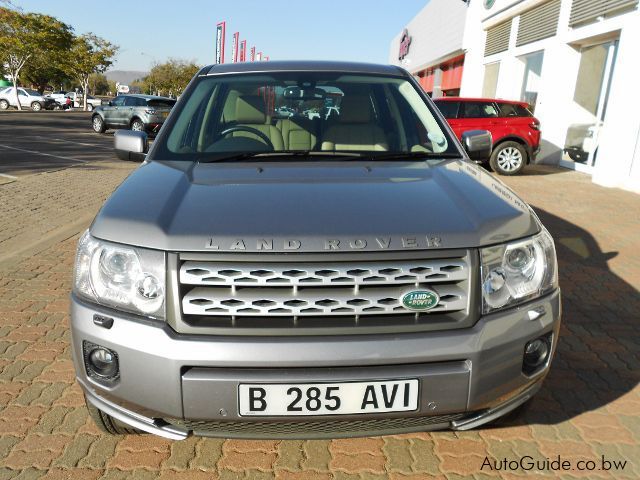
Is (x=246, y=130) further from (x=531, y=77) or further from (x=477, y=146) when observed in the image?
(x=531, y=77)

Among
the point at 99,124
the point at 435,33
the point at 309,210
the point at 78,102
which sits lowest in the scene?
the point at 78,102

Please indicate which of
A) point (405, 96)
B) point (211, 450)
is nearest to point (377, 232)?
point (211, 450)

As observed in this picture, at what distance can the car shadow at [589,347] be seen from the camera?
298cm

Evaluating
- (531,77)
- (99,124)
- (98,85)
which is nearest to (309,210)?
(531,77)

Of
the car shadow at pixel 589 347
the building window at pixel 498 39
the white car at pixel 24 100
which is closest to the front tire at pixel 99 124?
the building window at pixel 498 39

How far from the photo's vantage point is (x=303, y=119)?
333 centimetres

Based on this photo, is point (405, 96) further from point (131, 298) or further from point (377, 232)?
point (131, 298)

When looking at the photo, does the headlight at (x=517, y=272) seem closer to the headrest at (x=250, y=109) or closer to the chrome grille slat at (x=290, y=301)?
the chrome grille slat at (x=290, y=301)

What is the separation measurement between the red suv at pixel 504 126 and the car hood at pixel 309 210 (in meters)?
10.5

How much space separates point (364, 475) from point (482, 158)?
2.10 meters

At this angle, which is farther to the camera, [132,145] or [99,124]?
[99,124]

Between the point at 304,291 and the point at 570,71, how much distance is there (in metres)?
15.1

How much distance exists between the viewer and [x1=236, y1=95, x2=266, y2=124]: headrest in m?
3.34

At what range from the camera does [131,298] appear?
2.04 metres
